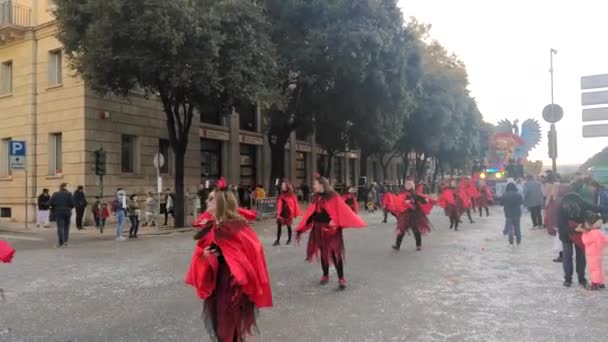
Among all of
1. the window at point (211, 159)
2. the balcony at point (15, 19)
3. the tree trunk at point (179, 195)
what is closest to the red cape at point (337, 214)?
the tree trunk at point (179, 195)

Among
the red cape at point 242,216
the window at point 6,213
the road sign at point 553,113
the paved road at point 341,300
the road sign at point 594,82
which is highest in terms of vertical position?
the road sign at point 553,113

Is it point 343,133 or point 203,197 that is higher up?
point 343,133

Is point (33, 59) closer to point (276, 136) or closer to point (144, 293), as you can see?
point (276, 136)

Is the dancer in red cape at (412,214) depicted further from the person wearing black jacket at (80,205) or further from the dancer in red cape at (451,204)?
the person wearing black jacket at (80,205)

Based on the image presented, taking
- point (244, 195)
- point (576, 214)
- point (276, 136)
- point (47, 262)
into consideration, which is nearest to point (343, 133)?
point (276, 136)

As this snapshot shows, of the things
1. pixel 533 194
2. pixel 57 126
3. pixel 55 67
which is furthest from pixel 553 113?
pixel 55 67

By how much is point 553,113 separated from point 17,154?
A: 63.0 ft

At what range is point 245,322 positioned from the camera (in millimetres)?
4590

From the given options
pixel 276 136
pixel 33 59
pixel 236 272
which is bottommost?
pixel 236 272

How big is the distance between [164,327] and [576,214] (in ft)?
19.7

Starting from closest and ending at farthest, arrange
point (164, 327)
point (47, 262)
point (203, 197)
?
point (164, 327) < point (47, 262) < point (203, 197)

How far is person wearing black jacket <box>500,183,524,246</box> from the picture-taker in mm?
13055

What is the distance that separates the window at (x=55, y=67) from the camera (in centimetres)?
2467

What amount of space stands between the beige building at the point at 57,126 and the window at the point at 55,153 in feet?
0.13
